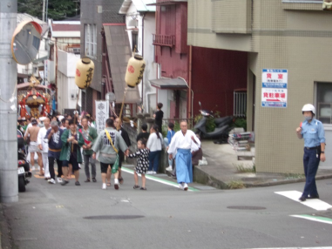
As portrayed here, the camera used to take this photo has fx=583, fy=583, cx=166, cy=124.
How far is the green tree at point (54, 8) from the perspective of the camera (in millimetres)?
51263

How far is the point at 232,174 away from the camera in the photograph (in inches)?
613

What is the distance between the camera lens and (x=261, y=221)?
9312mm

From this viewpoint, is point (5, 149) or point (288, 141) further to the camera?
point (288, 141)

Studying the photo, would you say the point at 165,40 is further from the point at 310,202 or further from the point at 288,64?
the point at 310,202

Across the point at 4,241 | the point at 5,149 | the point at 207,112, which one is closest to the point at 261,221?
the point at 4,241

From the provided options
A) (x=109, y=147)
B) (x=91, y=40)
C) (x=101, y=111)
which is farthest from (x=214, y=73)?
(x=91, y=40)

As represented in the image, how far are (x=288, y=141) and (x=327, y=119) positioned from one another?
45.4 inches

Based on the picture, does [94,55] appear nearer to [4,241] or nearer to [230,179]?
[230,179]

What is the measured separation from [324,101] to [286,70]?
1274 millimetres

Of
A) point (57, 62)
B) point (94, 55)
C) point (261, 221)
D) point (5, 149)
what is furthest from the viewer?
point (57, 62)

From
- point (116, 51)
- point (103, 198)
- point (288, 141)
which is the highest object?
point (116, 51)

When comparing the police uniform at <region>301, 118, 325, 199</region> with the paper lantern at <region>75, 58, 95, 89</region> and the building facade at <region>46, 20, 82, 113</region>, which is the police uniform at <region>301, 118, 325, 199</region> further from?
the building facade at <region>46, 20, 82, 113</region>

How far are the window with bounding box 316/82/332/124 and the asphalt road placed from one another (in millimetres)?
2239

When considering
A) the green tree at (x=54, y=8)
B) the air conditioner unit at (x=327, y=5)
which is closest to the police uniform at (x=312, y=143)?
the air conditioner unit at (x=327, y=5)
